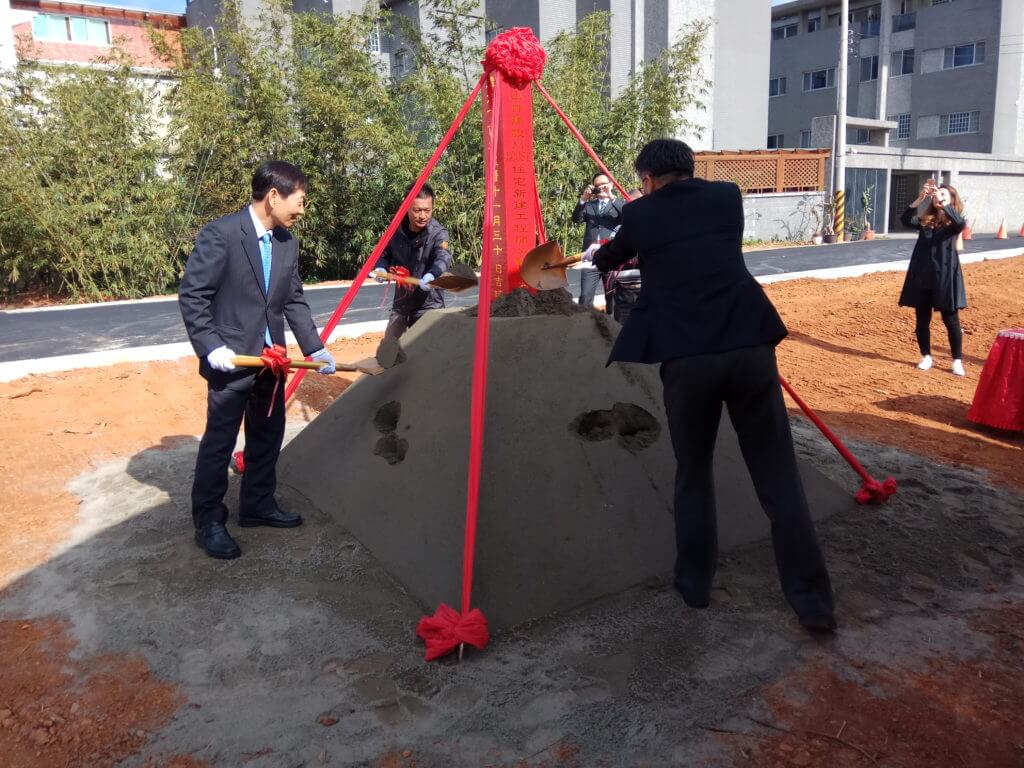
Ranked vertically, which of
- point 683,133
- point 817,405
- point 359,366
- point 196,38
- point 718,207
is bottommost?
point 817,405

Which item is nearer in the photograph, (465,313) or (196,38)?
(465,313)

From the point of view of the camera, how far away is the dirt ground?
1.94m

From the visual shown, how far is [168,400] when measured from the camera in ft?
17.6

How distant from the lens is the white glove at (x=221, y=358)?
2725 mm

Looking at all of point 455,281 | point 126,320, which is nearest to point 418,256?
point 455,281

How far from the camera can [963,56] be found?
83.1 feet

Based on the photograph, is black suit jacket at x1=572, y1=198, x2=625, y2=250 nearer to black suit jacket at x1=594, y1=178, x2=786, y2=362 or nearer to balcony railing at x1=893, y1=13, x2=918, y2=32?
black suit jacket at x1=594, y1=178, x2=786, y2=362

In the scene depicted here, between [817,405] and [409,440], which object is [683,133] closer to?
[817,405]

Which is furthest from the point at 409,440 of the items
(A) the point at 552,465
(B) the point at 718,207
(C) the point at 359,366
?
(B) the point at 718,207

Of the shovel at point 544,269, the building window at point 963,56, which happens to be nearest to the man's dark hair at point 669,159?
the shovel at point 544,269

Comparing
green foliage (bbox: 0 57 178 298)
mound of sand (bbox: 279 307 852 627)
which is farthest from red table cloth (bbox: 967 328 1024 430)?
green foliage (bbox: 0 57 178 298)

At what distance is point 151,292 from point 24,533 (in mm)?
8534

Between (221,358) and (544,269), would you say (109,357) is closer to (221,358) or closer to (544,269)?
(221,358)

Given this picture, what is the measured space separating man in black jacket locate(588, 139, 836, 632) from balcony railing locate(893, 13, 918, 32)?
94.7 ft
